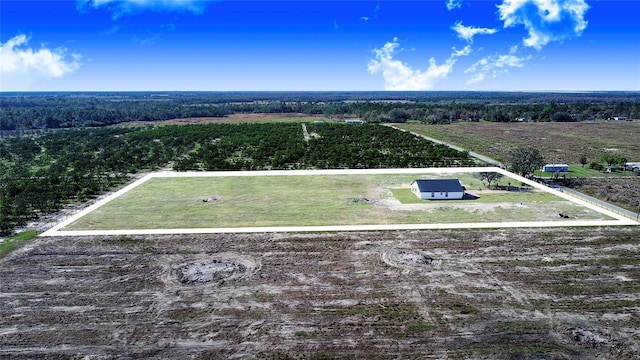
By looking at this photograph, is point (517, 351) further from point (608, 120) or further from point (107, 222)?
point (608, 120)

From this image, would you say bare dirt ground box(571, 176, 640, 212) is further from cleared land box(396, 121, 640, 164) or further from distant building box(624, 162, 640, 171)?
cleared land box(396, 121, 640, 164)

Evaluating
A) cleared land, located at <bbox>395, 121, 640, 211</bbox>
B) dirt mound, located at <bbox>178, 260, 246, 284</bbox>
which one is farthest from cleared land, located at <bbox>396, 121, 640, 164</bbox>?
dirt mound, located at <bbox>178, 260, 246, 284</bbox>

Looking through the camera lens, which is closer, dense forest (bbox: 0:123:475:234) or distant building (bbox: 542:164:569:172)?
dense forest (bbox: 0:123:475:234)

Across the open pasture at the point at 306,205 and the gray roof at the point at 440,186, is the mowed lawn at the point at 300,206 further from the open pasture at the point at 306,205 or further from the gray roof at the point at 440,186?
the gray roof at the point at 440,186

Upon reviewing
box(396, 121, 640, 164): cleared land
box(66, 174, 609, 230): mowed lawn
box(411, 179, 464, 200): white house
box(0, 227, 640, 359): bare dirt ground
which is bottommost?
box(0, 227, 640, 359): bare dirt ground

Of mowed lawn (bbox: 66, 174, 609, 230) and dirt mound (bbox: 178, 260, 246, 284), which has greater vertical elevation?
mowed lawn (bbox: 66, 174, 609, 230)

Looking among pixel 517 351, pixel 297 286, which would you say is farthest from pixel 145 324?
pixel 517 351
